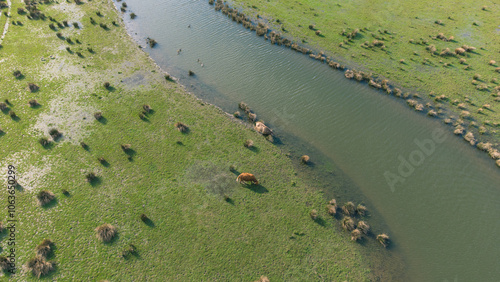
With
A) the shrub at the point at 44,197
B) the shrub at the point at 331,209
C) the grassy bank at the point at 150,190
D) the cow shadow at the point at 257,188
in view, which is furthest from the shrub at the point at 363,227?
the shrub at the point at 44,197

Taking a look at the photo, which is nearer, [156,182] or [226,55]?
[156,182]

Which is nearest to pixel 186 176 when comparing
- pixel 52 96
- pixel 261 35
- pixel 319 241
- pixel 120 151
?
pixel 120 151

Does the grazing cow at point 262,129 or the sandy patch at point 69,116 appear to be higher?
the grazing cow at point 262,129

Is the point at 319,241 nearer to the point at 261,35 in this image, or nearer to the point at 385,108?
the point at 385,108

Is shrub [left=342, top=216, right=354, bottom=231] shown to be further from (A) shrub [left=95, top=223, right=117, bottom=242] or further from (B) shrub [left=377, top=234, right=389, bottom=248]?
(A) shrub [left=95, top=223, right=117, bottom=242]

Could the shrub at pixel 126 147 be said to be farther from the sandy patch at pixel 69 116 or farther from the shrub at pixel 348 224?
the shrub at pixel 348 224
